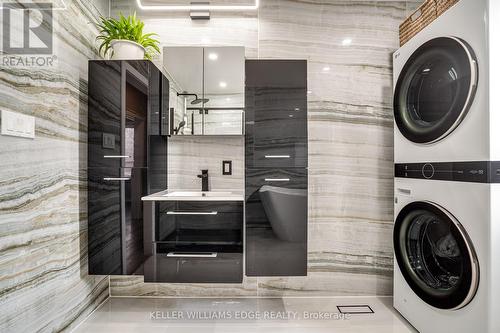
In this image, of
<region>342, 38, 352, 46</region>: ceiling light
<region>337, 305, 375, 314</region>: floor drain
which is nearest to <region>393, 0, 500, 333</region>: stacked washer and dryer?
<region>337, 305, 375, 314</region>: floor drain

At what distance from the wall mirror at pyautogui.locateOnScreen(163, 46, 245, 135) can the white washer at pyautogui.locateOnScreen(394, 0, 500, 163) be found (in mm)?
1192

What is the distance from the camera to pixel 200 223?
1842 mm

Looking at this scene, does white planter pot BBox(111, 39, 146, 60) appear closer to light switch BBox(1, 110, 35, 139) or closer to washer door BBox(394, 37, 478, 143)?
light switch BBox(1, 110, 35, 139)

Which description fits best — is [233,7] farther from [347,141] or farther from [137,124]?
[347,141]

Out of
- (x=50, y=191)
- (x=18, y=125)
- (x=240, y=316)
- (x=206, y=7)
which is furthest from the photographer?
(x=206, y=7)

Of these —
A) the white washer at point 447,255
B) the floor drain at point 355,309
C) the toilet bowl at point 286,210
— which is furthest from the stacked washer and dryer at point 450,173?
the toilet bowl at point 286,210

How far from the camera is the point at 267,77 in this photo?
1.89m

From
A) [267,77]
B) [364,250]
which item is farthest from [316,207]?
[267,77]

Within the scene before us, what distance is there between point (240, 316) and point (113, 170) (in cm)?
141

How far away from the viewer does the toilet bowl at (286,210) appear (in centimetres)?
186

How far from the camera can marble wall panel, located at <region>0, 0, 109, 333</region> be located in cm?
129

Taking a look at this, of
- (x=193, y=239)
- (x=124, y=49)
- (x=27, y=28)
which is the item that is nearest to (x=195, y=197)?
(x=193, y=239)

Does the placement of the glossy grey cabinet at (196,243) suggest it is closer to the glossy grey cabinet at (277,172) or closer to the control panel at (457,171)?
the glossy grey cabinet at (277,172)

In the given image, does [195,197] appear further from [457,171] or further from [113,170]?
[457,171]
